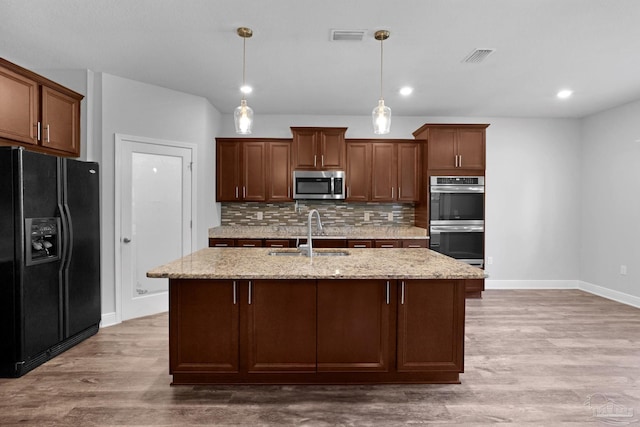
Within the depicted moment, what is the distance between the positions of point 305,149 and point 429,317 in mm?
3264

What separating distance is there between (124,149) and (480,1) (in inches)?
143

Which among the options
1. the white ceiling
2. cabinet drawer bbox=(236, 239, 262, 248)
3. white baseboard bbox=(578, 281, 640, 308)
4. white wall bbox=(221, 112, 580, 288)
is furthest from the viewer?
white wall bbox=(221, 112, 580, 288)

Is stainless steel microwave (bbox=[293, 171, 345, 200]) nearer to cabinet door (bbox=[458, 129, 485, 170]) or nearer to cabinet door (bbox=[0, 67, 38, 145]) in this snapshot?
cabinet door (bbox=[458, 129, 485, 170])

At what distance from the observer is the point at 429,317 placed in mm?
2547

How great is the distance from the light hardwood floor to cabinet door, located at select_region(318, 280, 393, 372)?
0.20 m

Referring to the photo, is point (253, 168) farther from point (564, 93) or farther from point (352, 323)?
point (564, 93)

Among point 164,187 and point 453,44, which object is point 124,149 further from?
point 453,44

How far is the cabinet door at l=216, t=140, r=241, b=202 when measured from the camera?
5238mm

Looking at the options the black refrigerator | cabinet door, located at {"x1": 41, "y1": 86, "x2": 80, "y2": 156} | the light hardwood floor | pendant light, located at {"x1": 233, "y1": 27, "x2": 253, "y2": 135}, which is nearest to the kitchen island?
the light hardwood floor

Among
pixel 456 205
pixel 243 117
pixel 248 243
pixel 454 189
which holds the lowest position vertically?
pixel 248 243

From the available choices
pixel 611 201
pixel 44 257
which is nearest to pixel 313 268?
pixel 44 257

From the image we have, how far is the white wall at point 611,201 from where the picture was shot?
484 centimetres

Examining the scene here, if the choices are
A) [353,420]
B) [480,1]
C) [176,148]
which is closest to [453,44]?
[480,1]

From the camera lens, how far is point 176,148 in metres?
4.50
